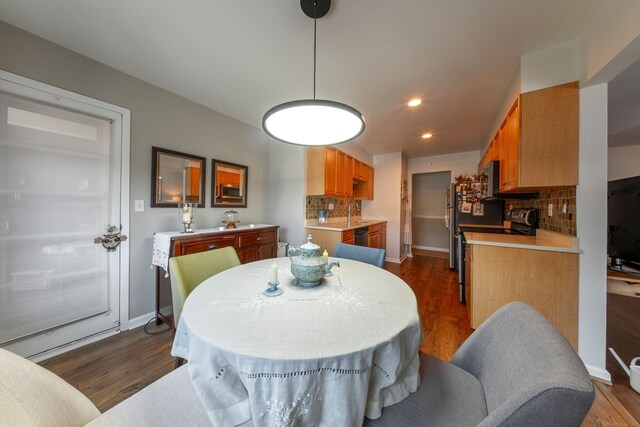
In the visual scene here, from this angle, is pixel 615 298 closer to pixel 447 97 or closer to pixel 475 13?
pixel 447 97

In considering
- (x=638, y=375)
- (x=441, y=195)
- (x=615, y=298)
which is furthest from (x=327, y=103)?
(x=441, y=195)

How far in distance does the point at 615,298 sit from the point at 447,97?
3225 millimetres

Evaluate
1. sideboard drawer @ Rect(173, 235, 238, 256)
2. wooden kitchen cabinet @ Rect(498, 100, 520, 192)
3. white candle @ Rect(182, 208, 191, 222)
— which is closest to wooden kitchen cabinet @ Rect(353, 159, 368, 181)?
wooden kitchen cabinet @ Rect(498, 100, 520, 192)

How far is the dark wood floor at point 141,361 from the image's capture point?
135 centimetres

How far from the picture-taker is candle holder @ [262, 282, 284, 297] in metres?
1.10

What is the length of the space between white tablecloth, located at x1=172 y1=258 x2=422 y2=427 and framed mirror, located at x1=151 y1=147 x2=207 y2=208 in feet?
5.86

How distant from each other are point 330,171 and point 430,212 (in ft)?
12.1

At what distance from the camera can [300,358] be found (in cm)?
65

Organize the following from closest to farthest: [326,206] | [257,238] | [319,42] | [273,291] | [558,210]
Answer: [273,291] → [319,42] → [558,210] → [257,238] → [326,206]

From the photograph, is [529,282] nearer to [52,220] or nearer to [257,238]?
[257,238]

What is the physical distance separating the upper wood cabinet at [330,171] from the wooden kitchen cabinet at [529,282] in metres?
2.05

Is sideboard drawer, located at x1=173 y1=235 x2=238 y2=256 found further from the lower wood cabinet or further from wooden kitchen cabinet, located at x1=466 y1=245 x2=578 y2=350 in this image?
wooden kitchen cabinet, located at x1=466 y1=245 x2=578 y2=350

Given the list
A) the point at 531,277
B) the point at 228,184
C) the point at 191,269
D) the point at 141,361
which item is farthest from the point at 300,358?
the point at 228,184

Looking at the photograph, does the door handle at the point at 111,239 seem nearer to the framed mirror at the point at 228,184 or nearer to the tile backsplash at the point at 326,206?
the framed mirror at the point at 228,184
